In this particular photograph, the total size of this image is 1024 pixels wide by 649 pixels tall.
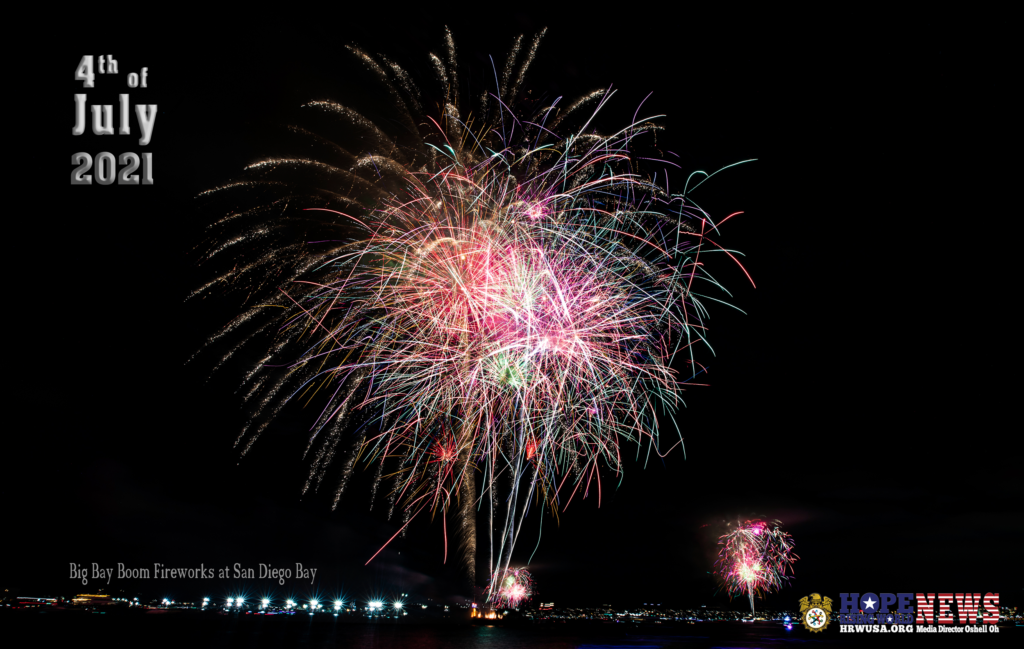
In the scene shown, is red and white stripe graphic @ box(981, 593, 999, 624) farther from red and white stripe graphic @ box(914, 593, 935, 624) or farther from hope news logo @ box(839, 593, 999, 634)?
red and white stripe graphic @ box(914, 593, 935, 624)

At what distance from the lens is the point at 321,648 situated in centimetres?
4356

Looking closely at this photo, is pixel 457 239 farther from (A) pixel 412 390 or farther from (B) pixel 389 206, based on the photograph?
(A) pixel 412 390

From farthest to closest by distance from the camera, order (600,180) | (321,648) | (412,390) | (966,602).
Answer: (321,648) < (966,602) < (412,390) < (600,180)

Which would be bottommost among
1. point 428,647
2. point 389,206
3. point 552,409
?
point 428,647

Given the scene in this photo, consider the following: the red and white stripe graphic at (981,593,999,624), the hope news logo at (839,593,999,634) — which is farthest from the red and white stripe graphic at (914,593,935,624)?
the red and white stripe graphic at (981,593,999,624)

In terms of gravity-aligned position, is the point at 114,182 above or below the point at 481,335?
above

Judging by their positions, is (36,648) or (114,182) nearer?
(114,182)

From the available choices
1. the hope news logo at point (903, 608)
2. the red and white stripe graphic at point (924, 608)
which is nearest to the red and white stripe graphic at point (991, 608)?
the hope news logo at point (903, 608)

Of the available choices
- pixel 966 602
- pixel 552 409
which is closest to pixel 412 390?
pixel 552 409

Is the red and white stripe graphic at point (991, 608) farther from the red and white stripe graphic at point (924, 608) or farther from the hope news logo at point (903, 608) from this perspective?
the red and white stripe graphic at point (924, 608)

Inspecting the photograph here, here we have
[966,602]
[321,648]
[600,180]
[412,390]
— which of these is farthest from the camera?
[321,648]

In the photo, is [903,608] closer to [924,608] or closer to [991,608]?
[924,608]

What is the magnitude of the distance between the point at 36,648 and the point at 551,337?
48.8m

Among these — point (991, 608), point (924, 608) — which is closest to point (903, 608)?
point (924, 608)
